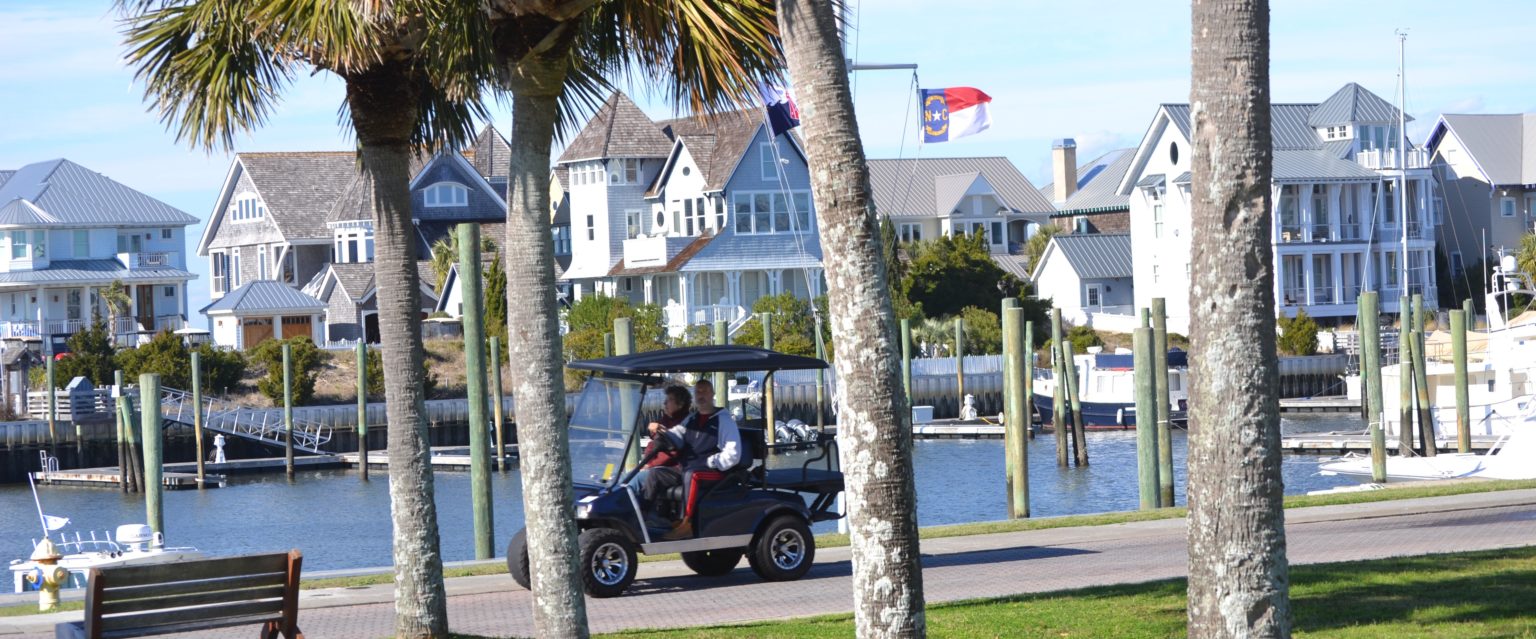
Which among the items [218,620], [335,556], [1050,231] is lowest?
[335,556]

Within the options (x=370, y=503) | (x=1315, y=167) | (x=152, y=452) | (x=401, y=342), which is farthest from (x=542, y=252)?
(x=1315, y=167)

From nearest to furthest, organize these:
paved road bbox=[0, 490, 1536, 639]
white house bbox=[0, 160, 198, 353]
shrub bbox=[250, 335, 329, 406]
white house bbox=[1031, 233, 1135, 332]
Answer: paved road bbox=[0, 490, 1536, 639] < shrub bbox=[250, 335, 329, 406] < white house bbox=[0, 160, 198, 353] < white house bbox=[1031, 233, 1135, 332]

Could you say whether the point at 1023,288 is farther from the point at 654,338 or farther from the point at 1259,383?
the point at 1259,383

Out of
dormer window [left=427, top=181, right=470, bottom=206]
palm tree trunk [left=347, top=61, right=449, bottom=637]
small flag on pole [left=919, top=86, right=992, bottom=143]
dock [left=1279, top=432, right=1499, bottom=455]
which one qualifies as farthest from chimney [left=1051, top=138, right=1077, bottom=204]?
palm tree trunk [left=347, top=61, right=449, bottom=637]

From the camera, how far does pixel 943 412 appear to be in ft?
196

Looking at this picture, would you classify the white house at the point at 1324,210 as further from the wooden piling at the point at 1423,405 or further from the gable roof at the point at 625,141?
the wooden piling at the point at 1423,405

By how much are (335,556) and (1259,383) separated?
26.1 metres

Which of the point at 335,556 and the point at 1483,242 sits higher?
the point at 1483,242

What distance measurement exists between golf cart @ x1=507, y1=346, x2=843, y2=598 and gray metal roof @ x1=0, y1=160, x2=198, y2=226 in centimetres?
6317

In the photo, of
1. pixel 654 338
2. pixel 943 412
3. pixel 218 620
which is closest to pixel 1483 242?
pixel 943 412

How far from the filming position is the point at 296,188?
7825 centimetres

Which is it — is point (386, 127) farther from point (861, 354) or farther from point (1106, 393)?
point (1106, 393)

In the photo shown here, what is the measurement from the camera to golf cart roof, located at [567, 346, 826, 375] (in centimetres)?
1475

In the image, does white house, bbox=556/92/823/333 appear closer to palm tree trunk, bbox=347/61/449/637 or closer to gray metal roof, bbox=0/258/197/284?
gray metal roof, bbox=0/258/197/284
